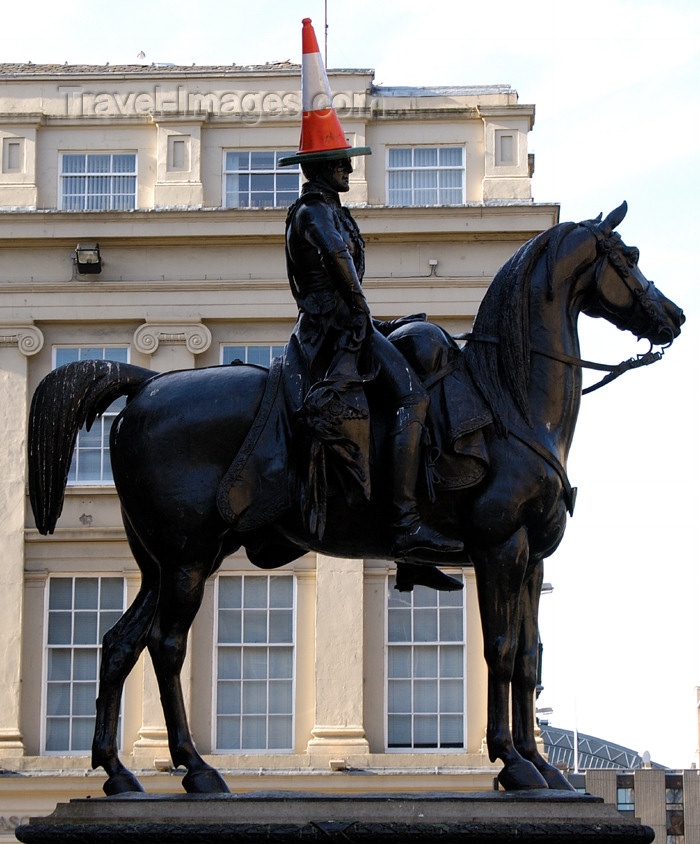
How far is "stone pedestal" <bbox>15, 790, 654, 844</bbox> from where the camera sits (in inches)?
311

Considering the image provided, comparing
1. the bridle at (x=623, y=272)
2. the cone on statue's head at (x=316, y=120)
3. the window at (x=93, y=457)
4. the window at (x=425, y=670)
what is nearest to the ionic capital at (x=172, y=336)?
the window at (x=93, y=457)

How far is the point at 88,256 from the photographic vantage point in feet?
91.7

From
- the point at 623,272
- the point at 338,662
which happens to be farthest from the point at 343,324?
the point at 338,662

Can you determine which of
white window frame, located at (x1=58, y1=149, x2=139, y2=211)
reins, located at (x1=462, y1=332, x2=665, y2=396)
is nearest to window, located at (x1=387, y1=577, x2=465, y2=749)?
white window frame, located at (x1=58, y1=149, x2=139, y2=211)

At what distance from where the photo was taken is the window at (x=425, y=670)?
26.5 m

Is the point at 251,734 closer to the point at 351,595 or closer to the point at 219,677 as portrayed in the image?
the point at 219,677

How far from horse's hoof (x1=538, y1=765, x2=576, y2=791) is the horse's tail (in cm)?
305

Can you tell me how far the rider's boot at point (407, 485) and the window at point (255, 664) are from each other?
18.4m

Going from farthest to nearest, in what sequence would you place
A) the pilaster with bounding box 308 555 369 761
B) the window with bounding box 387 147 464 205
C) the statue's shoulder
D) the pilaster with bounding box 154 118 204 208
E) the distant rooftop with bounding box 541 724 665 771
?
the distant rooftop with bounding box 541 724 665 771 → the window with bounding box 387 147 464 205 → the pilaster with bounding box 154 118 204 208 → the pilaster with bounding box 308 555 369 761 → the statue's shoulder

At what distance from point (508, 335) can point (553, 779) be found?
7.96 ft

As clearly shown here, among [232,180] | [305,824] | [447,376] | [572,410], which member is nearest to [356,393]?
[447,376]

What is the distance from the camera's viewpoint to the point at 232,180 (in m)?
28.9

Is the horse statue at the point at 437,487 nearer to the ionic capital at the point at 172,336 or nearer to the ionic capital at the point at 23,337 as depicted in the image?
the ionic capital at the point at 172,336

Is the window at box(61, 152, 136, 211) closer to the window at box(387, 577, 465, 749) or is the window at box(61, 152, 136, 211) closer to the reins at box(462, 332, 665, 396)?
the window at box(387, 577, 465, 749)
